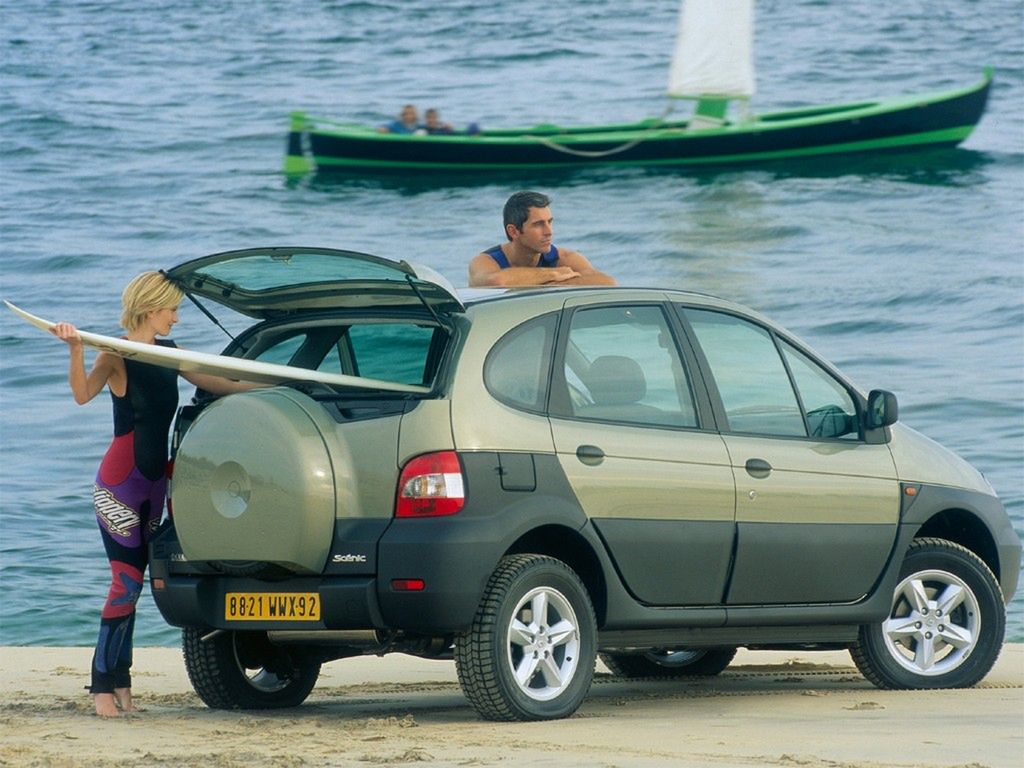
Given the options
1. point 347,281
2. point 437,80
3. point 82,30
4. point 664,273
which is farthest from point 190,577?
point 82,30

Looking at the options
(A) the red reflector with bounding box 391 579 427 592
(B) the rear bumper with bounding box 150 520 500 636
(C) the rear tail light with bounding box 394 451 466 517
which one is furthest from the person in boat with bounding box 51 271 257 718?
(A) the red reflector with bounding box 391 579 427 592

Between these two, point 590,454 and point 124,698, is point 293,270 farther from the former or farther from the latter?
point 124,698

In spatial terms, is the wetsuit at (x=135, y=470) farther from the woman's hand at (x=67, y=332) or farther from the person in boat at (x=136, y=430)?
the woman's hand at (x=67, y=332)

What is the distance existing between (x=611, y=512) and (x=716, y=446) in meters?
0.62

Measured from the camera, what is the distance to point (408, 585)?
6391 mm

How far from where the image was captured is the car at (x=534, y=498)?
21.2ft

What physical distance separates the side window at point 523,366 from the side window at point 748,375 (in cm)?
78

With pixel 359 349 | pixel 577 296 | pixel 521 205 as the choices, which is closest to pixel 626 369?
pixel 577 296

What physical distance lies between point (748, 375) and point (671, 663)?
195cm

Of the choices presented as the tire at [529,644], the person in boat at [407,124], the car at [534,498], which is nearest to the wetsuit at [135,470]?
the car at [534,498]

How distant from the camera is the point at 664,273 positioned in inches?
1341

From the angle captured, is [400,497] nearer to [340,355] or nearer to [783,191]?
[340,355]

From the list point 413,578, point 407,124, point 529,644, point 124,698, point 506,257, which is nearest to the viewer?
point 413,578

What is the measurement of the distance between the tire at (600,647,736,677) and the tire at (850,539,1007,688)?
111 centimetres
